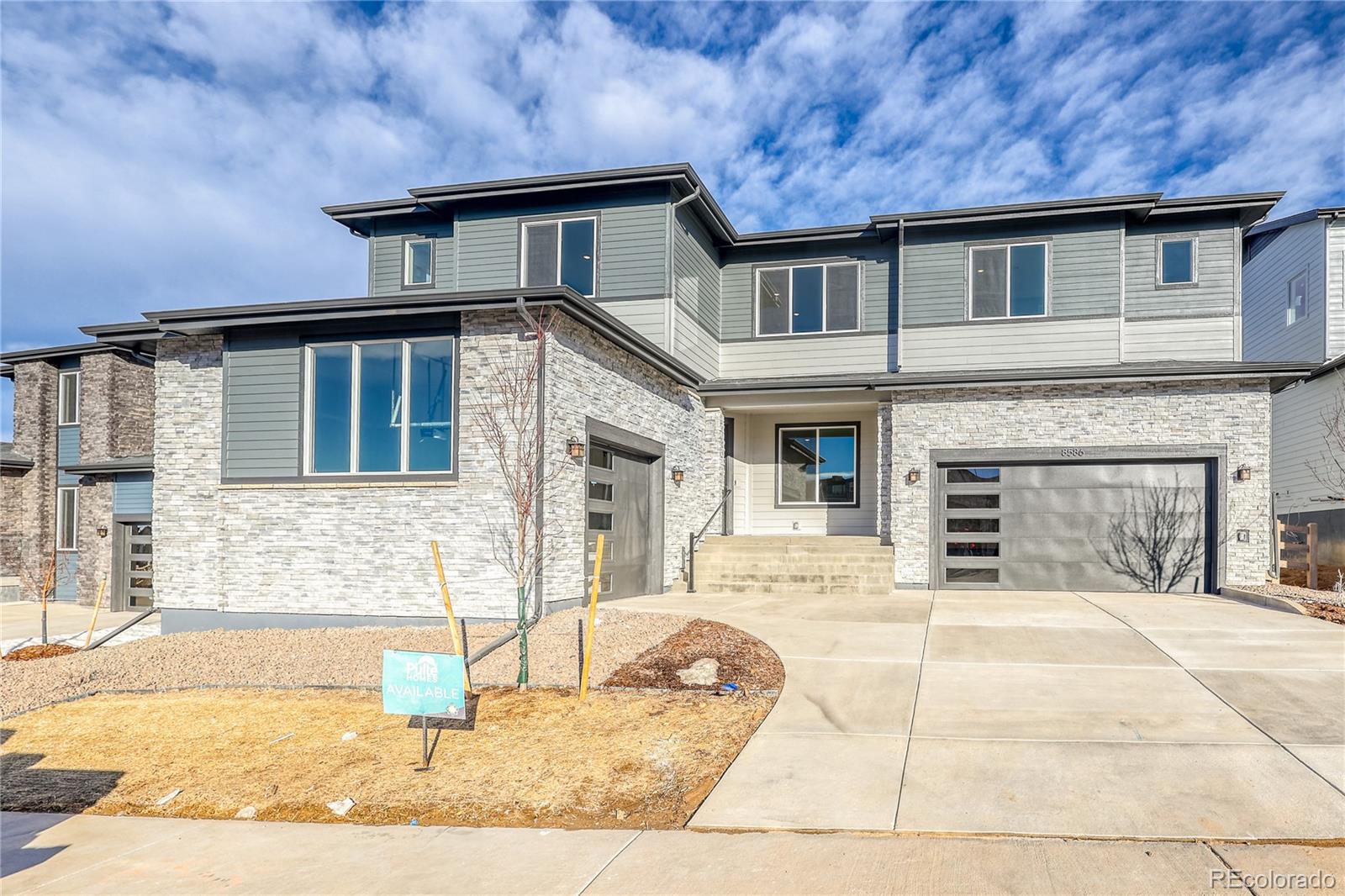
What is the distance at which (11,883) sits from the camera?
4.51m

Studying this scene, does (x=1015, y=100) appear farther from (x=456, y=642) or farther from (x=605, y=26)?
(x=456, y=642)

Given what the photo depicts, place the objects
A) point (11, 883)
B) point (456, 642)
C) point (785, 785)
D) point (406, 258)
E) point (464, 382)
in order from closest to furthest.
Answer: point (11, 883), point (785, 785), point (456, 642), point (464, 382), point (406, 258)

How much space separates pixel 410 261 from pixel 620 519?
8.10 metres

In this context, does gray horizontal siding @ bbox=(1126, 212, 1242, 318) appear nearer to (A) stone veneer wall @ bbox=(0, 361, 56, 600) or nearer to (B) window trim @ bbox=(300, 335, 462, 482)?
(B) window trim @ bbox=(300, 335, 462, 482)

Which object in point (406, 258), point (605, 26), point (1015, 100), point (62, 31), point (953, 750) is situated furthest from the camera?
point (406, 258)

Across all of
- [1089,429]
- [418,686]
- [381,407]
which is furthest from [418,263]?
[1089,429]

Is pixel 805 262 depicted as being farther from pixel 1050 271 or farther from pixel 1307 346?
pixel 1307 346

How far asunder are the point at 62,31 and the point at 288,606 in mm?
8679

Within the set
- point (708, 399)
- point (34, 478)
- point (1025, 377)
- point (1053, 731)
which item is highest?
point (1025, 377)

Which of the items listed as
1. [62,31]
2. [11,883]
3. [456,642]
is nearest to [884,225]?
[456,642]

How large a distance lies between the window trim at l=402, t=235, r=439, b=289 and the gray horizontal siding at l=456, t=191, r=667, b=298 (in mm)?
1139

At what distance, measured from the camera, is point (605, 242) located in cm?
1530

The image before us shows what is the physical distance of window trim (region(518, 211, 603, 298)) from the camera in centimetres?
1534

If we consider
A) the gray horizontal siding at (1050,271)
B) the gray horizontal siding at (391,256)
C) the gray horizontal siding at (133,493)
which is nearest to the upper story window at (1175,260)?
the gray horizontal siding at (1050,271)
